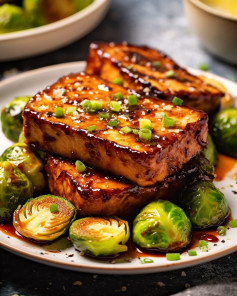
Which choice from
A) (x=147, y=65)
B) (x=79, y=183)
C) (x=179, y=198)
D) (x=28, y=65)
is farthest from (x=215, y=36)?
(x=79, y=183)

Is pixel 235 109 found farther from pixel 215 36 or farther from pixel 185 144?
pixel 215 36

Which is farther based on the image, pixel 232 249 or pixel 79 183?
pixel 79 183

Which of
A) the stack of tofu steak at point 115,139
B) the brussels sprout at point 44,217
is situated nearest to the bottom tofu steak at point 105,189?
the stack of tofu steak at point 115,139

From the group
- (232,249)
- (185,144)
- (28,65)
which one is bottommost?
(28,65)

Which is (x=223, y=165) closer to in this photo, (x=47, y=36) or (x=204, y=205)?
(x=204, y=205)

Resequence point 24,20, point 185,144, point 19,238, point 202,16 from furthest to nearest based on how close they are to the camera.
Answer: point 24,20 < point 202,16 < point 185,144 < point 19,238

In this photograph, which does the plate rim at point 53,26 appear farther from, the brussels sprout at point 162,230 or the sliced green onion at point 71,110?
the brussels sprout at point 162,230

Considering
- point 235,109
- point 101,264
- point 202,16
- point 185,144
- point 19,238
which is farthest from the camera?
point 202,16

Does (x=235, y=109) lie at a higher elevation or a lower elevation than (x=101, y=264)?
higher

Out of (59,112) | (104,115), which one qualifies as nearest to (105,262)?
(104,115)
